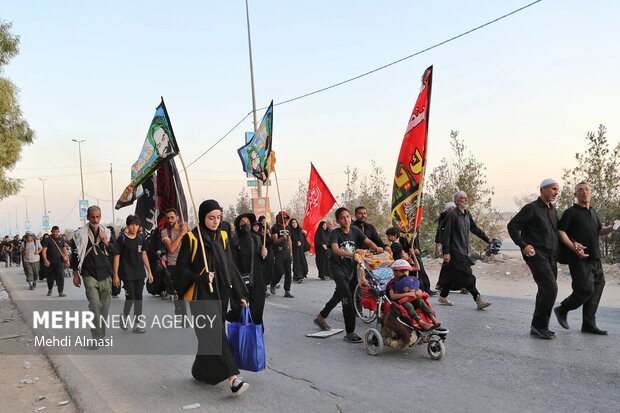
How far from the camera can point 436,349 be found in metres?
6.14

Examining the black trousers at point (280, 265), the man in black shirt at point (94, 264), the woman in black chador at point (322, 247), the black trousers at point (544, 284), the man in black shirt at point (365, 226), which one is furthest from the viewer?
the woman in black chador at point (322, 247)

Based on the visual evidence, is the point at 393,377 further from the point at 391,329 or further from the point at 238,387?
the point at 238,387

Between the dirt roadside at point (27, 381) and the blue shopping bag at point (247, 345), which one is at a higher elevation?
the blue shopping bag at point (247, 345)

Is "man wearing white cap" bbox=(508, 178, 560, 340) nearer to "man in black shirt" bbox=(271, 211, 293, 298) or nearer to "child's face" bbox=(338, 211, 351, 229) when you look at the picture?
"child's face" bbox=(338, 211, 351, 229)

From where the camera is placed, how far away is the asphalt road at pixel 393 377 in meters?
4.71

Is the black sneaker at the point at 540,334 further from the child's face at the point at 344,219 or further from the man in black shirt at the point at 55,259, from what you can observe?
the man in black shirt at the point at 55,259

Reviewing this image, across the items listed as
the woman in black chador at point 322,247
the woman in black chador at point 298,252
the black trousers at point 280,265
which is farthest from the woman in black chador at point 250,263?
the woman in black chador at point 298,252

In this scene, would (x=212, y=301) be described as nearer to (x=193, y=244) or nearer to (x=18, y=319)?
(x=193, y=244)

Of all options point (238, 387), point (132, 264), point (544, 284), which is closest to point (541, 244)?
point (544, 284)

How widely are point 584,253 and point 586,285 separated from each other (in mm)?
388

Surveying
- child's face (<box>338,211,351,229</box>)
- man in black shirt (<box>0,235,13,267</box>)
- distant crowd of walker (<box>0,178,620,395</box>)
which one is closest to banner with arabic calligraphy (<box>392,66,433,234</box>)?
distant crowd of walker (<box>0,178,620,395</box>)

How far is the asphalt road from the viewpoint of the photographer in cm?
471

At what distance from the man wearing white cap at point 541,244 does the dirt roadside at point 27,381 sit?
5.23 m

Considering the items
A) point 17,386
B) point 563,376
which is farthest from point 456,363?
point 17,386
